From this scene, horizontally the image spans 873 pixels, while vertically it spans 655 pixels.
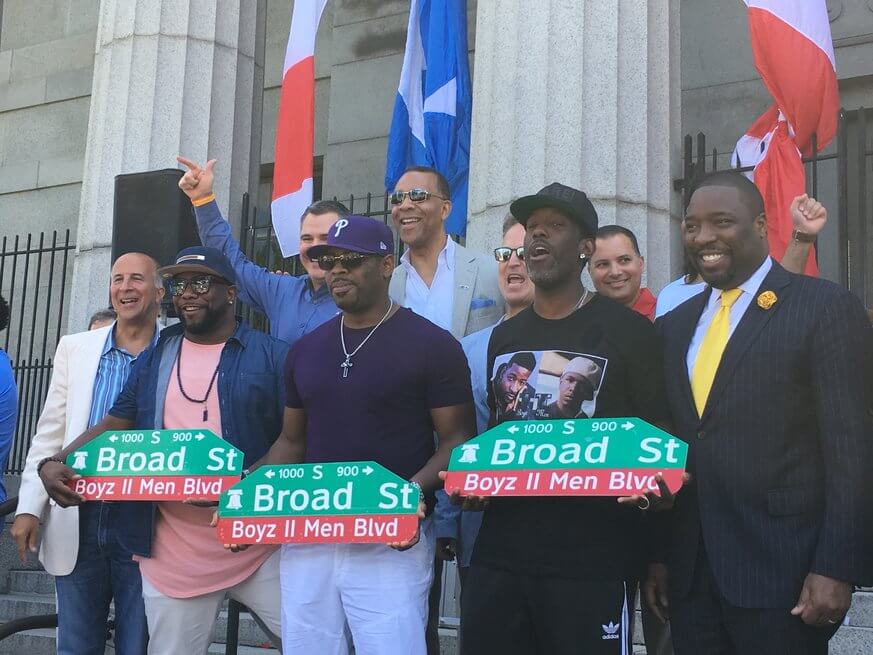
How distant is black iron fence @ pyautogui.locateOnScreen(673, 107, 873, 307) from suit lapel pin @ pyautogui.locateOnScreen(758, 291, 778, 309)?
3.01m

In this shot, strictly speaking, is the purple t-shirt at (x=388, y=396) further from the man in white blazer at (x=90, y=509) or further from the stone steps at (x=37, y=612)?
the stone steps at (x=37, y=612)

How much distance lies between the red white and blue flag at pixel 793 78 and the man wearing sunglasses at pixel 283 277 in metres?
3.29

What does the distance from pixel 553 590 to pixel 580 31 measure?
4821 mm

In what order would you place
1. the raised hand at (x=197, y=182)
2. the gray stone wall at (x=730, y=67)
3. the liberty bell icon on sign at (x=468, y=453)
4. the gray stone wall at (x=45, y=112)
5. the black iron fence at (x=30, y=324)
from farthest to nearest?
the gray stone wall at (x=45, y=112), the black iron fence at (x=30, y=324), the gray stone wall at (x=730, y=67), the raised hand at (x=197, y=182), the liberty bell icon on sign at (x=468, y=453)

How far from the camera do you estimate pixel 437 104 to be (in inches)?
372

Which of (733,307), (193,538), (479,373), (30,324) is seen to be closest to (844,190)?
(479,373)

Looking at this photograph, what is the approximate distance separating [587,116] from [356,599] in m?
4.31

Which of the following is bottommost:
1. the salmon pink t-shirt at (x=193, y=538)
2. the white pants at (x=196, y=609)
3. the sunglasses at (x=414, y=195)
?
the white pants at (x=196, y=609)

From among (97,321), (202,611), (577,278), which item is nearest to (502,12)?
(97,321)

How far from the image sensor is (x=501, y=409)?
→ 165 inches

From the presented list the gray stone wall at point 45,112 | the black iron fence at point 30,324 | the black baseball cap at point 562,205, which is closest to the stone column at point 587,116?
the black baseball cap at point 562,205

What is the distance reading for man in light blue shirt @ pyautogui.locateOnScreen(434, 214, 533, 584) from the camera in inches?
180

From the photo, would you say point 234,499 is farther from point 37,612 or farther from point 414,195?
point 37,612

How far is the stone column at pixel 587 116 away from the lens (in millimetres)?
7578
